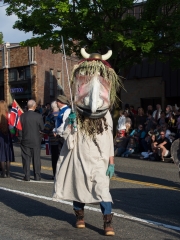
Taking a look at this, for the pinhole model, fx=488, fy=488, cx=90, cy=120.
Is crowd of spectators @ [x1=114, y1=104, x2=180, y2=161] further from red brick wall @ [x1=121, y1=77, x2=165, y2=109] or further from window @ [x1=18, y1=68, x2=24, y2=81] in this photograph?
window @ [x1=18, y1=68, x2=24, y2=81]

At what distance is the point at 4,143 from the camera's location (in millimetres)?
12039

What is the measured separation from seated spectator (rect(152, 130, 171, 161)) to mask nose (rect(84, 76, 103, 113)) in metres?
10.6

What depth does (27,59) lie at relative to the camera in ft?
116

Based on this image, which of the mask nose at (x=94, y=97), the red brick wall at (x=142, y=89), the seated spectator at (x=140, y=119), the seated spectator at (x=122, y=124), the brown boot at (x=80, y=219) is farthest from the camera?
the red brick wall at (x=142, y=89)

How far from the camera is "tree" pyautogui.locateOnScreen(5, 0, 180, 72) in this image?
1920 centimetres

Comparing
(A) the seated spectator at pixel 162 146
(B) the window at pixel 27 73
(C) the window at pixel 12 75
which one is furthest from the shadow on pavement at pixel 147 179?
(C) the window at pixel 12 75

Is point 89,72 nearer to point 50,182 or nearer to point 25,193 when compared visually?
point 25,193

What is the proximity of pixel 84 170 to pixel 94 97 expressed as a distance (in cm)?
98

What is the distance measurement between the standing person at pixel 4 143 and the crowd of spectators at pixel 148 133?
6.31 m

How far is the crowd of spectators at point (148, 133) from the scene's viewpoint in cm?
1689

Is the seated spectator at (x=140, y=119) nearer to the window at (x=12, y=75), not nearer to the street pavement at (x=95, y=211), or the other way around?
the street pavement at (x=95, y=211)

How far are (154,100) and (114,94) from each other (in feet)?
69.4

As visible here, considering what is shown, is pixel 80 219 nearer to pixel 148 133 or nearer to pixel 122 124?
pixel 148 133

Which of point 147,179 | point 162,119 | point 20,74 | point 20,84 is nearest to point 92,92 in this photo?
point 147,179
